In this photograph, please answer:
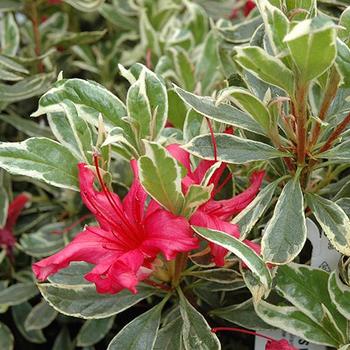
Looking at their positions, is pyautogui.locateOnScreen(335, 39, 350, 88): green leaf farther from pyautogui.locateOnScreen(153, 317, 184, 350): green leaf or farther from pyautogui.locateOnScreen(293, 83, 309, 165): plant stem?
pyautogui.locateOnScreen(153, 317, 184, 350): green leaf

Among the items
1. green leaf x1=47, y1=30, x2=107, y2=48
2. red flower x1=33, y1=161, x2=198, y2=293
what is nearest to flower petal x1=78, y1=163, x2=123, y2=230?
red flower x1=33, y1=161, x2=198, y2=293

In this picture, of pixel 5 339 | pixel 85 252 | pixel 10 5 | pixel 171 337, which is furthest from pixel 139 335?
pixel 10 5

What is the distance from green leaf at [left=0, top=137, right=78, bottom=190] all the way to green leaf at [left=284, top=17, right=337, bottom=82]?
0.95 feet

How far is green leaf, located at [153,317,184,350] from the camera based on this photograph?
2.70 feet

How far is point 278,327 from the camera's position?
803mm

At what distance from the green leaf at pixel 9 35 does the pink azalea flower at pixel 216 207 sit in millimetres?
595

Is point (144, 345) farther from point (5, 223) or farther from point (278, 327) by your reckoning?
point (5, 223)

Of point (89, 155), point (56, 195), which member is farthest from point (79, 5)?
point (89, 155)

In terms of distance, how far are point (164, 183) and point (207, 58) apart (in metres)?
0.59

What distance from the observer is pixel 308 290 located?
81 cm

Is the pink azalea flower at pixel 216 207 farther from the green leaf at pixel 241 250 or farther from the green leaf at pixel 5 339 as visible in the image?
the green leaf at pixel 5 339


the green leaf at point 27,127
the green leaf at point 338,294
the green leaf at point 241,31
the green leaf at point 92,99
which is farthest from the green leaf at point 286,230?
the green leaf at point 27,127

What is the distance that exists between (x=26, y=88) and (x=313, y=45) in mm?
631

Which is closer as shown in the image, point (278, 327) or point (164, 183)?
point (164, 183)
